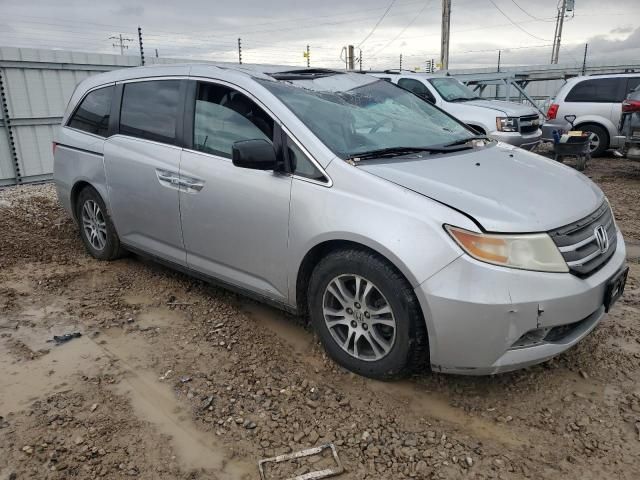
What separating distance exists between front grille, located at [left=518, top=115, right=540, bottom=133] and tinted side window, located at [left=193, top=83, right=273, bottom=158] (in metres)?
7.90

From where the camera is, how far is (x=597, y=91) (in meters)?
11.0

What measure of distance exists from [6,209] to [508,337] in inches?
264

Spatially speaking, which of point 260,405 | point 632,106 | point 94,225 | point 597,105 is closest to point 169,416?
point 260,405

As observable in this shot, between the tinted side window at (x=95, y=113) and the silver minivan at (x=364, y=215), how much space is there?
0.22 m

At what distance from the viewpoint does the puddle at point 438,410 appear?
8.26 ft

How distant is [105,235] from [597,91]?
10.5m

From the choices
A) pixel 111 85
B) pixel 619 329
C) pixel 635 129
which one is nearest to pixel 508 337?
pixel 619 329

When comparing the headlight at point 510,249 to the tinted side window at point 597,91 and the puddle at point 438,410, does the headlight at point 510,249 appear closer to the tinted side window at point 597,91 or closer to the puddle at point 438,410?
the puddle at point 438,410

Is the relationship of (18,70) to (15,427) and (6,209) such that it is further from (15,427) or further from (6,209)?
(15,427)

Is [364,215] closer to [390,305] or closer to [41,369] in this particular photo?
[390,305]

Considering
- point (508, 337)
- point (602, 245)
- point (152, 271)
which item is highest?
point (602, 245)

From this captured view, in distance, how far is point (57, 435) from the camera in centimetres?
255

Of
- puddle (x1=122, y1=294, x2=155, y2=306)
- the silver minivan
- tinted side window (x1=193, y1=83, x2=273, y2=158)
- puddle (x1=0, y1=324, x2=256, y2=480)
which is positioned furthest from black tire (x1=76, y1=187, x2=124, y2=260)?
tinted side window (x1=193, y1=83, x2=273, y2=158)

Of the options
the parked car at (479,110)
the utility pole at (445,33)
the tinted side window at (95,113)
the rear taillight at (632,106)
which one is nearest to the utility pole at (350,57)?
the utility pole at (445,33)
